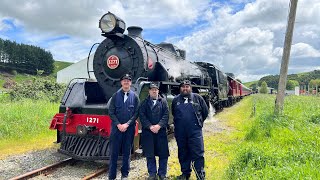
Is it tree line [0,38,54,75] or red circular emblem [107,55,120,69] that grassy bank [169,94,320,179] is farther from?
tree line [0,38,54,75]

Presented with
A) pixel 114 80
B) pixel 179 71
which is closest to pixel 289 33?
pixel 179 71

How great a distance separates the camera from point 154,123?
5.24 m

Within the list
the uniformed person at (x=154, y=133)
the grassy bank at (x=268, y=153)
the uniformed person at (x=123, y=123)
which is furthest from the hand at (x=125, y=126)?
the grassy bank at (x=268, y=153)

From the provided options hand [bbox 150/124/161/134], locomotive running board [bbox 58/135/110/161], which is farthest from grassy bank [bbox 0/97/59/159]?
hand [bbox 150/124/161/134]

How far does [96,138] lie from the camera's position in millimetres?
6238

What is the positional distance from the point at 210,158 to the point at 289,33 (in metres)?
5.53

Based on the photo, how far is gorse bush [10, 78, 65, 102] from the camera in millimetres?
17672

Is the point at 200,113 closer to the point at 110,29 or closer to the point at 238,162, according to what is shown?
the point at 238,162

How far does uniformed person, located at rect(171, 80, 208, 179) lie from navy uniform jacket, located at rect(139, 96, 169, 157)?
9.2 inches

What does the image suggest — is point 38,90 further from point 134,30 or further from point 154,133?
point 154,133

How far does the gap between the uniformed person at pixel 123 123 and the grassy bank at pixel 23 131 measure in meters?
3.57

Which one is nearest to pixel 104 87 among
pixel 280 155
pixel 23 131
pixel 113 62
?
pixel 113 62

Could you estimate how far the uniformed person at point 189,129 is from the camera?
5.15 m

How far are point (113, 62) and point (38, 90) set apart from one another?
12.9 meters
